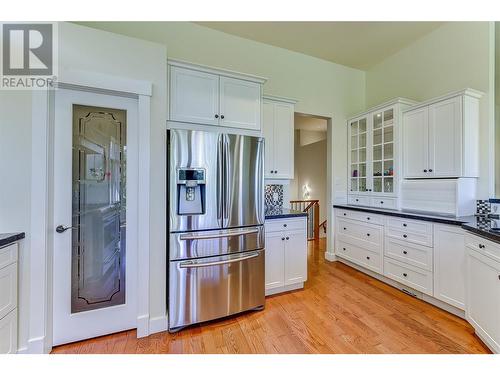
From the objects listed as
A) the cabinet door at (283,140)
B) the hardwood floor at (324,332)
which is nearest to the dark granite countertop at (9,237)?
the hardwood floor at (324,332)

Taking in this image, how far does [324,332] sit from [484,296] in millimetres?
1237

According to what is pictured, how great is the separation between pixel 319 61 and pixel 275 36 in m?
0.96

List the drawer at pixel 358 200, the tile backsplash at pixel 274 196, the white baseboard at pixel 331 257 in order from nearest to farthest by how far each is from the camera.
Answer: the tile backsplash at pixel 274 196
the drawer at pixel 358 200
the white baseboard at pixel 331 257

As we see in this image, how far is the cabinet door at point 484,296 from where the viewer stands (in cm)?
159


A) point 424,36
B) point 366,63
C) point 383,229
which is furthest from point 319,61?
point 383,229

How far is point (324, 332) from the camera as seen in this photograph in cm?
196

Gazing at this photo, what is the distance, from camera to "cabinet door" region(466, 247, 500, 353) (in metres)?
1.59

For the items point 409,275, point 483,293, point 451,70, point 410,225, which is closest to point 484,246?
point 483,293

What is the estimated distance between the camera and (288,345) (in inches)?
70.8

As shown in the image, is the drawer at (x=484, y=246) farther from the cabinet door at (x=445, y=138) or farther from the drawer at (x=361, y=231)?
the drawer at (x=361, y=231)

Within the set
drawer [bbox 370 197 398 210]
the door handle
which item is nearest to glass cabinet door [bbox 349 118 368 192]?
drawer [bbox 370 197 398 210]

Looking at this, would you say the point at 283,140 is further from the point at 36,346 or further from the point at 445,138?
the point at 36,346

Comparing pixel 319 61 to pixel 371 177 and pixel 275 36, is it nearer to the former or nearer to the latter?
pixel 275 36

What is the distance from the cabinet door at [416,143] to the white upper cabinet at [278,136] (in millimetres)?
1535
